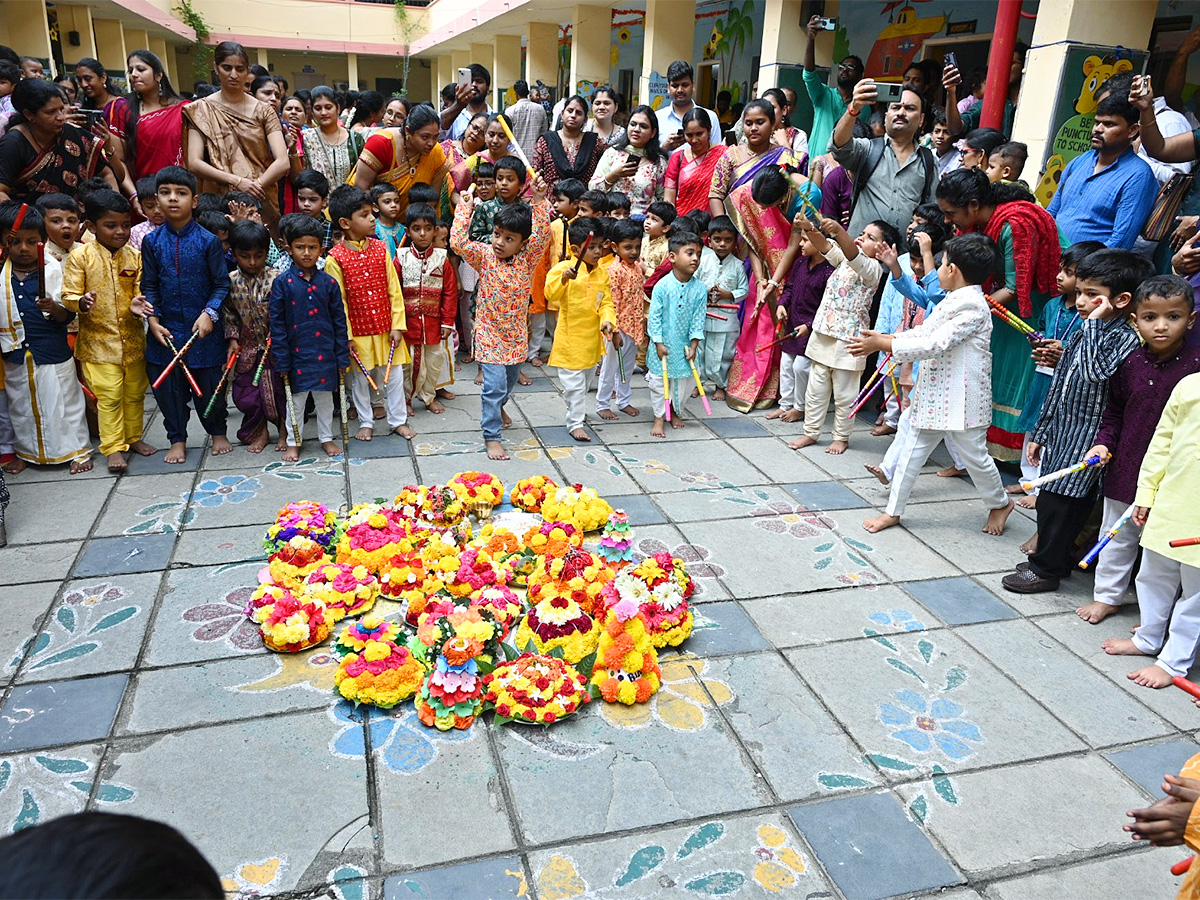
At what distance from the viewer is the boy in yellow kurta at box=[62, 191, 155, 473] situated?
14.0ft

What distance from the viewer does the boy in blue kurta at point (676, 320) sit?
17.2ft

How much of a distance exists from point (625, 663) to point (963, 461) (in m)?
2.11

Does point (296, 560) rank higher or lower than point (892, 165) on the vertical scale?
lower

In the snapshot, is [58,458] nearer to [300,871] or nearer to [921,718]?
[300,871]

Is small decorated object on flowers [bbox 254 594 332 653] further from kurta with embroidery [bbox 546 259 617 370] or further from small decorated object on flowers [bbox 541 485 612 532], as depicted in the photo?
kurta with embroidery [bbox 546 259 617 370]

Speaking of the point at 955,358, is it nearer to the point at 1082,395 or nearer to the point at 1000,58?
the point at 1082,395

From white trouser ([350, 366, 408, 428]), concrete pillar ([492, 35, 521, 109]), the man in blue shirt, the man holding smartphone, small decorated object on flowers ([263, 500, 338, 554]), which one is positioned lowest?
small decorated object on flowers ([263, 500, 338, 554])

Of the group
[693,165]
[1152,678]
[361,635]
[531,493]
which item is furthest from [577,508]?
[693,165]

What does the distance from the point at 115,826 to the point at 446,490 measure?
3.23m

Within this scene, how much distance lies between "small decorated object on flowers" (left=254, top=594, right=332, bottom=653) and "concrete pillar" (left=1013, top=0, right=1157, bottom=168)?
488 centimetres

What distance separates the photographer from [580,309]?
5.04 metres

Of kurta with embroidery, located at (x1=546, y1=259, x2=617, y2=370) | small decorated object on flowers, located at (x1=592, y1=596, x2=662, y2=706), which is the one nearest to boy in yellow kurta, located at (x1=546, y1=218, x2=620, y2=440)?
kurta with embroidery, located at (x1=546, y1=259, x2=617, y2=370)

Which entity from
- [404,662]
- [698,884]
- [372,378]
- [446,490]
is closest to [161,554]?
[446,490]

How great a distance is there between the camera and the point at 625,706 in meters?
2.77
